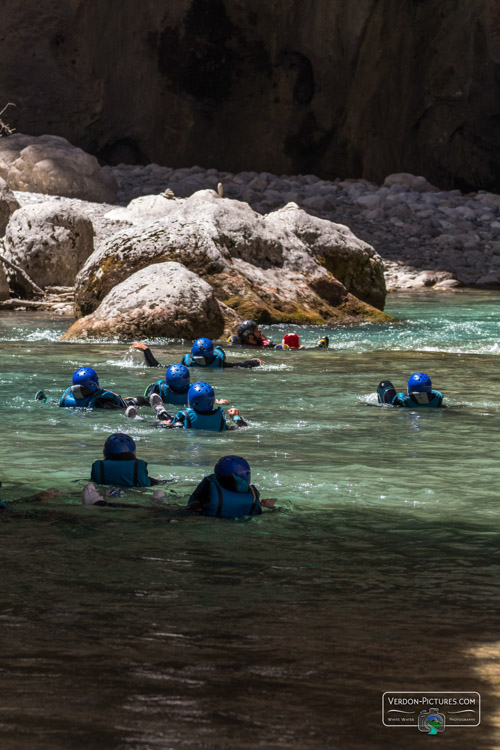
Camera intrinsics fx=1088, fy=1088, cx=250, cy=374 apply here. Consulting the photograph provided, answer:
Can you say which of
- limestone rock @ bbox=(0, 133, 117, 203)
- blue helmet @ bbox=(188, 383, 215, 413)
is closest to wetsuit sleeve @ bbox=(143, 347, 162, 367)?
blue helmet @ bbox=(188, 383, 215, 413)

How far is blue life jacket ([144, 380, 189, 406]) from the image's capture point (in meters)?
12.7

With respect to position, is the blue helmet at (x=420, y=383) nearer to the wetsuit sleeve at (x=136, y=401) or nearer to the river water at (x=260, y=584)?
the river water at (x=260, y=584)

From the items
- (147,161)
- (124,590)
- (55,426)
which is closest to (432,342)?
(55,426)

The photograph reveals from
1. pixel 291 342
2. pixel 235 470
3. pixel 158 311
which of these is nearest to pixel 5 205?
pixel 158 311

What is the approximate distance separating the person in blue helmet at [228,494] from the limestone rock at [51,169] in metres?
25.8

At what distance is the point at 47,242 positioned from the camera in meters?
25.7

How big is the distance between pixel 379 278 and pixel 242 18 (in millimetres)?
20849

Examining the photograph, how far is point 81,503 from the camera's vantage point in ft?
25.5

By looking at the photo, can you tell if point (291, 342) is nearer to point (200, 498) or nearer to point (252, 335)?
point (252, 335)

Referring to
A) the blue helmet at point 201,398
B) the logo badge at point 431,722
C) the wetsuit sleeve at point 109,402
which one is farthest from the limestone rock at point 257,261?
the logo badge at point 431,722

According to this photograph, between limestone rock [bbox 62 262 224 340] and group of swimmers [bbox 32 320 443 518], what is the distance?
85 cm

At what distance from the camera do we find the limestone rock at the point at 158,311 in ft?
61.2

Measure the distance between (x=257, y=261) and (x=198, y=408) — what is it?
11547 mm

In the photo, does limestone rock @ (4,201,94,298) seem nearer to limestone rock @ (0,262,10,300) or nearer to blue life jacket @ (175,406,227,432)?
limestone rock @ (0,262,10,300)
